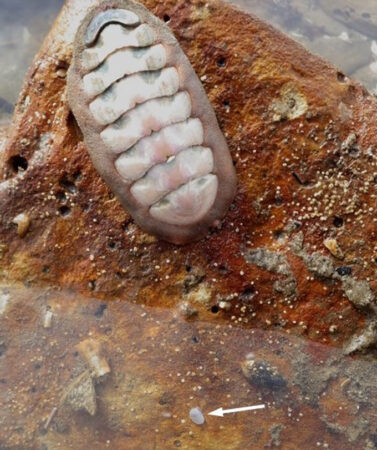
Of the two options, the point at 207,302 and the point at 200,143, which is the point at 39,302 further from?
the point at 200,143

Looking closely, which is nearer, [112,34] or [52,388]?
[112,34]

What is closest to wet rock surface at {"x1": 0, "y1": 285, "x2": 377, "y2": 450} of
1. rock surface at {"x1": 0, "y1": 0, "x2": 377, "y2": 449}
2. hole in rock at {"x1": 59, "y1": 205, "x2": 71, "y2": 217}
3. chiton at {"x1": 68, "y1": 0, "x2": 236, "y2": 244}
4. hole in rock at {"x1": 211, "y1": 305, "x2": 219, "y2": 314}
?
rock surface at {"x1": 0, "y1": 0, "x2": 377, "y2": 449}

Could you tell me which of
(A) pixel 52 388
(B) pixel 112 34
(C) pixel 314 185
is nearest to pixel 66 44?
(B) pixel 112 34

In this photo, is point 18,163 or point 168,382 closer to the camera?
point 168,382

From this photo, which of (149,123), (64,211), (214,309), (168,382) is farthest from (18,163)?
(168,382)

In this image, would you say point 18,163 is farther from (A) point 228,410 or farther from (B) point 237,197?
(A) point 228,410

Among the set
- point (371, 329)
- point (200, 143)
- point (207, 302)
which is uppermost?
point (200, 143)

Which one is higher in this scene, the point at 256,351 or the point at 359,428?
the point at 256,351
